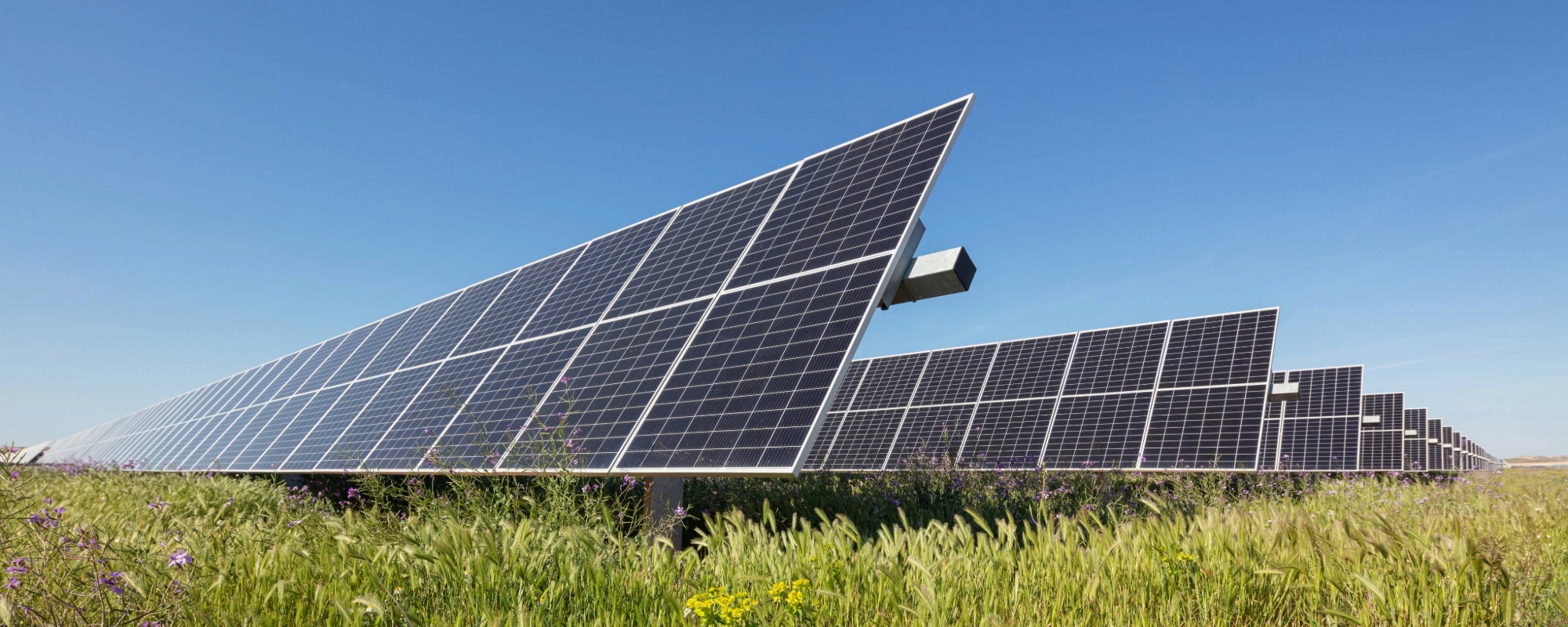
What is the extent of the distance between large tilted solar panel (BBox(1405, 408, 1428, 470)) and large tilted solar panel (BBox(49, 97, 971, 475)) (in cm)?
3476

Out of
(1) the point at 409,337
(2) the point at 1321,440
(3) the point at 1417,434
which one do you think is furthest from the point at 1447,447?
(1) the point at 409,337

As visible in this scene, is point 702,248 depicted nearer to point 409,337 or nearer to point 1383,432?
point 409,337

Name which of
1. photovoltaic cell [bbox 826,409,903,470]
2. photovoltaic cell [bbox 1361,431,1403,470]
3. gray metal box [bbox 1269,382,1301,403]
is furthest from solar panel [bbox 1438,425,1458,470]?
photovoltaic cell [bbox 826,409,903,470]

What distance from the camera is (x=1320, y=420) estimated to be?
29375 mm

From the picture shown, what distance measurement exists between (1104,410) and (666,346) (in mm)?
14637

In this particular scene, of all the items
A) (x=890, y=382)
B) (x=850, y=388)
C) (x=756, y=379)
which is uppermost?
(x=890, y=382)

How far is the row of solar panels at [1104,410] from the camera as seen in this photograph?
18594 mm

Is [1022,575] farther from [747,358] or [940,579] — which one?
[747,358]

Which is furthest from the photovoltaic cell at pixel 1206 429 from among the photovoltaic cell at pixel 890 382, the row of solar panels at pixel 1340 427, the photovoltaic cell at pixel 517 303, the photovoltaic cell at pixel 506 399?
the photovoltaic cell at pixel 517 303

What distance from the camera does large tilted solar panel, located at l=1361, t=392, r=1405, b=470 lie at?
2701 centimetres

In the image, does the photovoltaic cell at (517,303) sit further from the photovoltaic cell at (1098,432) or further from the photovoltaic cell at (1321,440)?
the photovoltaic cell at (1321,440)

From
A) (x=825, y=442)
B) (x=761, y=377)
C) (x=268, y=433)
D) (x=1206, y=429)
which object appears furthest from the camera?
(x=825, y=442)

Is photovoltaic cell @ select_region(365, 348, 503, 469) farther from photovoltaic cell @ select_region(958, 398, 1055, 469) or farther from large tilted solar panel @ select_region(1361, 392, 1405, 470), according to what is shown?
large tilted solar panel @ select_region(1361, 392, 1405, 470)

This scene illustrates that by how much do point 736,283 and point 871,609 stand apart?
23.0 ft
